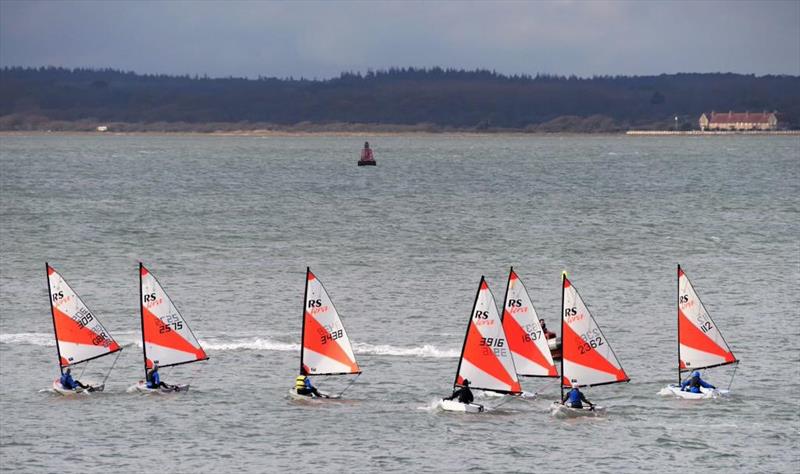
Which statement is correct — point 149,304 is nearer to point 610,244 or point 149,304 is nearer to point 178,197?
point 610,244

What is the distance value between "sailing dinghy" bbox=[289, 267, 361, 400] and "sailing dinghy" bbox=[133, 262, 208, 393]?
465cm

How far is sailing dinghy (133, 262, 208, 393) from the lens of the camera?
55781 millimetres

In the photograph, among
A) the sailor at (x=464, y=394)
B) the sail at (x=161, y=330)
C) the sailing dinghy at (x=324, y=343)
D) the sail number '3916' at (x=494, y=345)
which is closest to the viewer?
the sailor at (x=464, y=394)

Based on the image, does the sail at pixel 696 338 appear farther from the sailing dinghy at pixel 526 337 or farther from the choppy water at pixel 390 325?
the sailing dinghy at pixel 526 337

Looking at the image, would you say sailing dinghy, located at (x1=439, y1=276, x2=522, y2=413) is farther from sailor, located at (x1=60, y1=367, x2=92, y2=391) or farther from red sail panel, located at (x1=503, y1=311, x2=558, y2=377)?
sailor, located at (x1=60, y1=367, x2=92, y2=391)

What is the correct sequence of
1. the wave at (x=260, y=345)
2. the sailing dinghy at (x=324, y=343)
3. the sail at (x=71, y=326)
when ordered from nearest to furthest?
the sailing dinghy at (x=324, y=343)
the sail at (x=71, y=326)
the wave at (x=260, y=345)

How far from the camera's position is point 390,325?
2724 inches

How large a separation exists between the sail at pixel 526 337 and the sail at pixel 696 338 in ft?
17.6

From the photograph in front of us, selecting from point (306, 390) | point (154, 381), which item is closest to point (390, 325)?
point (306, 390)

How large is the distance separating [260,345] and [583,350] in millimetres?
17433

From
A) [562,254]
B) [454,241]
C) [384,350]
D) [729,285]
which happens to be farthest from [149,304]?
[454,241]

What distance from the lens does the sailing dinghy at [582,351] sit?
52094mm

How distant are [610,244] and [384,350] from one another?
46507 millimetres

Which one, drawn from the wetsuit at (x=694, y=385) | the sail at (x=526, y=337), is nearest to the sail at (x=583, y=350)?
the sail at (x=526, y=337)
